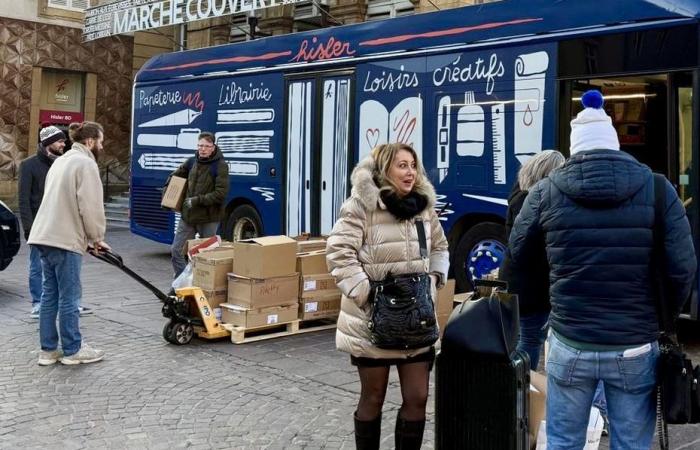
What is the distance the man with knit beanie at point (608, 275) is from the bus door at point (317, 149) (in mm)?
6706

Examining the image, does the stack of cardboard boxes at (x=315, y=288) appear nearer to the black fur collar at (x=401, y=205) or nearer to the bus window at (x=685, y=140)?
the bus window at (x=685, y=140)

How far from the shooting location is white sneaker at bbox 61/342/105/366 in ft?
20.8

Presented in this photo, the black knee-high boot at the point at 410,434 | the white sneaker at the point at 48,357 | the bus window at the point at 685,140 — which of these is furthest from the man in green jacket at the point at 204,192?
the black knee-high boot at the point at 410,434

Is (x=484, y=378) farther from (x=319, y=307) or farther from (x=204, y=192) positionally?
(x=204, y=192)

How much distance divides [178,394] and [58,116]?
20.7 metres

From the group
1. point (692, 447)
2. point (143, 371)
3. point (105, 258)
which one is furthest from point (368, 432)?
point (105, 258)

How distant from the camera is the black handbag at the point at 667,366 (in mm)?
3059

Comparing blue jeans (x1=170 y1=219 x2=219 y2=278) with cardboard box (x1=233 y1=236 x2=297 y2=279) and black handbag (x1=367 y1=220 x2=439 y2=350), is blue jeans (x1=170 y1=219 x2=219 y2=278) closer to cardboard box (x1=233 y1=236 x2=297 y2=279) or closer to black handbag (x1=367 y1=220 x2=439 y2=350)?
cardboard box (x1=233 y1=236 x2=297 y2=279)

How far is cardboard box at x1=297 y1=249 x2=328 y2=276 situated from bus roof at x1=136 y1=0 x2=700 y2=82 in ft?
9.11

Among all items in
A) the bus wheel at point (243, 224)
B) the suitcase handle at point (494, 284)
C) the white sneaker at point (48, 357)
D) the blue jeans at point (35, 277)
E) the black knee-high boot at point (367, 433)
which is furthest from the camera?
the bus wheel at point (243, 224)

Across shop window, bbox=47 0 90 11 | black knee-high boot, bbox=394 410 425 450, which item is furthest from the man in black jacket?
shop window, bbox=47 0 90 11

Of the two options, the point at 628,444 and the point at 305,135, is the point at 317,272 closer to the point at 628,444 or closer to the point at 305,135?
the point at 305,135

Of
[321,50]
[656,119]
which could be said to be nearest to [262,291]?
[656,119]

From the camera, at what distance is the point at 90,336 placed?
741 cm
